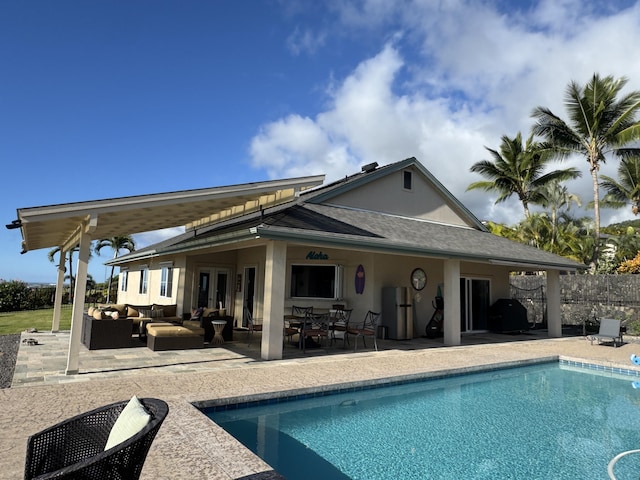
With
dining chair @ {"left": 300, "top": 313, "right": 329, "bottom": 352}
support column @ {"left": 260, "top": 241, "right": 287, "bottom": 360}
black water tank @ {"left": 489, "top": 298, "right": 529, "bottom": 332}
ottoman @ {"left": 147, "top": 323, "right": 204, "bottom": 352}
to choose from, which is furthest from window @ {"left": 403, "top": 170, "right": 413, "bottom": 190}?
ottoman @ {"left": 147, "top": 323, "right": 204, "bottom": 352}

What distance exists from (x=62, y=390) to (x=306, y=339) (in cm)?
649

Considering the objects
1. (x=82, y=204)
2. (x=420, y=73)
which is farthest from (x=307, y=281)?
(x=420, y=73)

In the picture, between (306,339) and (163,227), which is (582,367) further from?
(163,227)

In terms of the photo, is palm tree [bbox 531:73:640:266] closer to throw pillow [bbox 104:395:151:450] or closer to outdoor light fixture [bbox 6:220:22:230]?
throw pillow [bbox 104:395:151:450]

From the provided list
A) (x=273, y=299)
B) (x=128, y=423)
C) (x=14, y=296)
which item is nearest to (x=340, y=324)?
(x=273, y=299)

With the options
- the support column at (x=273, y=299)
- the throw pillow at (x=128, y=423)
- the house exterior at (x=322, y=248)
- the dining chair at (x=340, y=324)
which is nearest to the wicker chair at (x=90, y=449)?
the throw pillow at (x=128, y=423)

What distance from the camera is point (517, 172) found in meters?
28.5

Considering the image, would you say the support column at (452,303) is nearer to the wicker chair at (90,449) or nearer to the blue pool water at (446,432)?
the blue pool water at (446,432)

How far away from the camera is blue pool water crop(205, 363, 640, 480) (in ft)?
16.1

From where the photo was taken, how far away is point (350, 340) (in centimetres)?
1346

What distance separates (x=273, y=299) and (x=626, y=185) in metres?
29.2

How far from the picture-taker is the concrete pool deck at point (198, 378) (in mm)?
4094

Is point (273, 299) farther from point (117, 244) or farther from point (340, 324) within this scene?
point (117, 244)

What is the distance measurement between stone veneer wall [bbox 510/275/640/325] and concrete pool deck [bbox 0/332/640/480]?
14.3ft
